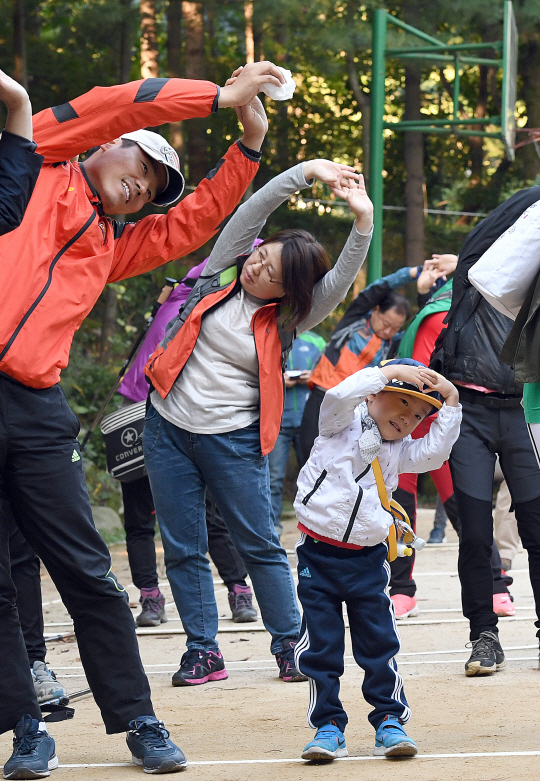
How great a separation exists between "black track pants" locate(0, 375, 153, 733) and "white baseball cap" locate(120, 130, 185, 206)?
0.81 metres

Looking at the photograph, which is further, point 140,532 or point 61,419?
point 140,532

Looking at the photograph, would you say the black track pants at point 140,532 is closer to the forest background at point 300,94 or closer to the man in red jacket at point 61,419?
the man in red jacket at point 61,419

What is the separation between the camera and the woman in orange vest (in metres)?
4.29

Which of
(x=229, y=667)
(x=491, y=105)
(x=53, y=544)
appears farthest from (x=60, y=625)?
(x=491, y=105)

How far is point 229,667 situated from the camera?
4871mm

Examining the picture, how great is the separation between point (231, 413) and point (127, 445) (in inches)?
58.7

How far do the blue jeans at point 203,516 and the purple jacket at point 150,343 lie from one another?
1233 mm

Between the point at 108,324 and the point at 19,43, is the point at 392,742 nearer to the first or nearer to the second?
the point at 108,324

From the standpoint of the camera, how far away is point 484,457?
4.49 metres

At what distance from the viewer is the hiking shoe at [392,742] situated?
3176 millimetres

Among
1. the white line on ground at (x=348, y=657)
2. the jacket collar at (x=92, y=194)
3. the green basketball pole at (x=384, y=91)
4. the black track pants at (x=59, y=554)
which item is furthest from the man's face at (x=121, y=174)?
→ the green basketball pole at (x=384, y=91)

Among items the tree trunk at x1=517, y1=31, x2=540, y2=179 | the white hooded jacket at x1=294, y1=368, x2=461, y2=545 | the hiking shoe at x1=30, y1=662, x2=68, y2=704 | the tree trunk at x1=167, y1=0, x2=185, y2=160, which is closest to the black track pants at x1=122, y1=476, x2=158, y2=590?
the hiking shoe at x1=30, y1=662, x2=68, y2=704

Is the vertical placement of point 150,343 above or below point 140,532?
above

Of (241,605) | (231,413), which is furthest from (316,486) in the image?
(241,605)
